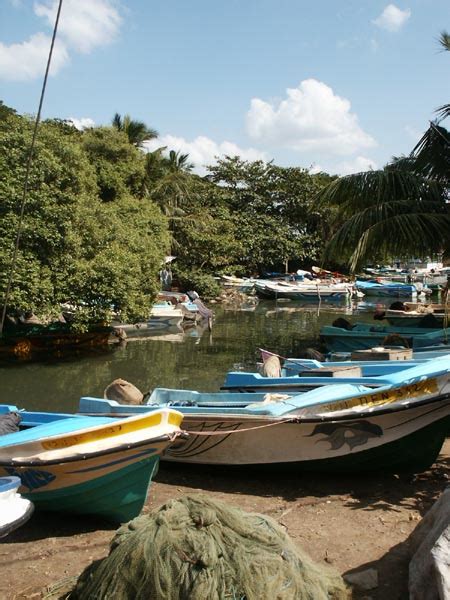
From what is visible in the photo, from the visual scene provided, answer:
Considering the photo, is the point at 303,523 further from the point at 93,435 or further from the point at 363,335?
the point at 363,335

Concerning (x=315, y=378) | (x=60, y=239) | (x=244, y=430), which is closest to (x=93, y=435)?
(x=244, y=430)

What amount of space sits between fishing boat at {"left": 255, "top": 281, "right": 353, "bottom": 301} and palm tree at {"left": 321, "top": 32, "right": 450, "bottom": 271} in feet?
84.7

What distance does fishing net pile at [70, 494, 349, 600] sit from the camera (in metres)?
3.74

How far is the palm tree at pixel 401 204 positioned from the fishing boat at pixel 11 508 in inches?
429

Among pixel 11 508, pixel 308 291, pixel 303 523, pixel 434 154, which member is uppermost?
pixel 434 154

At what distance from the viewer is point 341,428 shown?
6902 millimetres

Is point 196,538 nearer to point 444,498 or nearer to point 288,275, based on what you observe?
point 444,498

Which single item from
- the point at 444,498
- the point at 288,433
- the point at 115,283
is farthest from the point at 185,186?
the point at 444,498

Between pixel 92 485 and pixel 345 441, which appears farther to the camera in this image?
pixel 345 441

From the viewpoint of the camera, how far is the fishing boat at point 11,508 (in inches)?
175

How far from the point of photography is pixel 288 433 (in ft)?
23.1

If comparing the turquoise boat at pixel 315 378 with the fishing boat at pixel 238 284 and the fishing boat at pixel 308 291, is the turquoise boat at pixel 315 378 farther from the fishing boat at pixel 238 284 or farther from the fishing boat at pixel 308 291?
the fishing boat at pixel 238 284

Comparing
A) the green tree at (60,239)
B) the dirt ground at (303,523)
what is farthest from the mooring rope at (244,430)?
the green tree at (60,239)

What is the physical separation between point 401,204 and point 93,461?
1117cm
